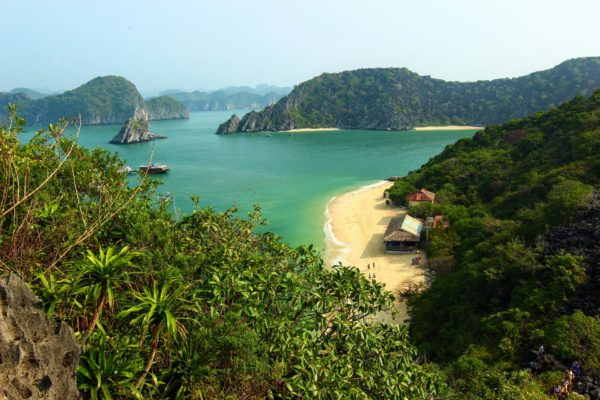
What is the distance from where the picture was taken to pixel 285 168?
7956 centimetres

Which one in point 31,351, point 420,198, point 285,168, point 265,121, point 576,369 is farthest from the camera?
point 265,121

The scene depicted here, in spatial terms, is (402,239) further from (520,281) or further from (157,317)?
(157,317)

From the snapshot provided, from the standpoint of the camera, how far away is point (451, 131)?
14812 cm

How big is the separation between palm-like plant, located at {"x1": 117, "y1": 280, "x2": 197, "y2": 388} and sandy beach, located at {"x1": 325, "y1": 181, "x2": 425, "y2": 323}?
48.4 ft

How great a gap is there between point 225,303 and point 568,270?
15.1 meters

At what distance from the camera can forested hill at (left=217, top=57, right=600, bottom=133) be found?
15038 cm

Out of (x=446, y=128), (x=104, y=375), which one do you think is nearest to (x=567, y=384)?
(x=104, y=375)

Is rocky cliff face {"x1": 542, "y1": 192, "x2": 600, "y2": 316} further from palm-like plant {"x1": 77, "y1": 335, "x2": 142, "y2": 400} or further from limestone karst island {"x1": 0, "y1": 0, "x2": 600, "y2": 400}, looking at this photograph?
palm-like plant {"x1": 77, "y1": 335, "x2": 142, "y2": 400}

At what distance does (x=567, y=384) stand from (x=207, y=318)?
10.9 m

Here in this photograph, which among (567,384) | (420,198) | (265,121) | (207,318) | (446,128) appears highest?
(265,121)

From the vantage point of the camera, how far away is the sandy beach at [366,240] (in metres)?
27.8

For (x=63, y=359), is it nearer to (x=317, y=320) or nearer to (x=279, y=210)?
(x=317, y=320)

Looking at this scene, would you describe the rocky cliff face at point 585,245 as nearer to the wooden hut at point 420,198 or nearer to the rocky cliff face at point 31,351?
the rocky cliff face at point 31,351

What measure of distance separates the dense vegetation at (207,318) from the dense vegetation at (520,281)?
4735mm
